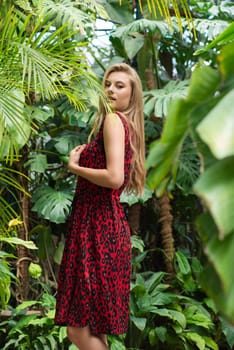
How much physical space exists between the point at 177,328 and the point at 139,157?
4.16ft

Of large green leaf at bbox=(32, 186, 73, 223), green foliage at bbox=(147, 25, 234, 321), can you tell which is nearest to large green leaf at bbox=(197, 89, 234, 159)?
green foliage at bbox=(147, 25, 234, 321)

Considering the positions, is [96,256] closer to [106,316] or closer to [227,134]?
[106,316]

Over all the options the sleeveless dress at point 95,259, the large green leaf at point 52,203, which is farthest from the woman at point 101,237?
the large green leaf at point 52,203

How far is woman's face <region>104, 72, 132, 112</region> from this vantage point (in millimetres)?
2396

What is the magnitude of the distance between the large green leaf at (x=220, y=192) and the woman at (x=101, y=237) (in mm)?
1723

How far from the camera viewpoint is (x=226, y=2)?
418 cm

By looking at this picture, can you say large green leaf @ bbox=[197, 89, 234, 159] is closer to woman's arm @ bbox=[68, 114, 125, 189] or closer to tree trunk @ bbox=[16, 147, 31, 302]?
woman's arm @ bbox=[68, 114, 125, 189]

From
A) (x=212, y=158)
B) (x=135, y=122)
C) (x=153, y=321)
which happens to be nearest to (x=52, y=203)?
(x=153, y=321)

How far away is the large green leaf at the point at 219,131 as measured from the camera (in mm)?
472

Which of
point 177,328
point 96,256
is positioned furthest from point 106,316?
point 177,328

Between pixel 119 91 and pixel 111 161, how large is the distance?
309 millimetres

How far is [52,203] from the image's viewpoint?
142 inches

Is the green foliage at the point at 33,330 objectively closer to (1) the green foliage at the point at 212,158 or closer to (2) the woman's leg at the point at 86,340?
(2) the woman's leg at the point at 86,340

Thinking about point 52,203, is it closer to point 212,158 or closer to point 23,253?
point 23,253
